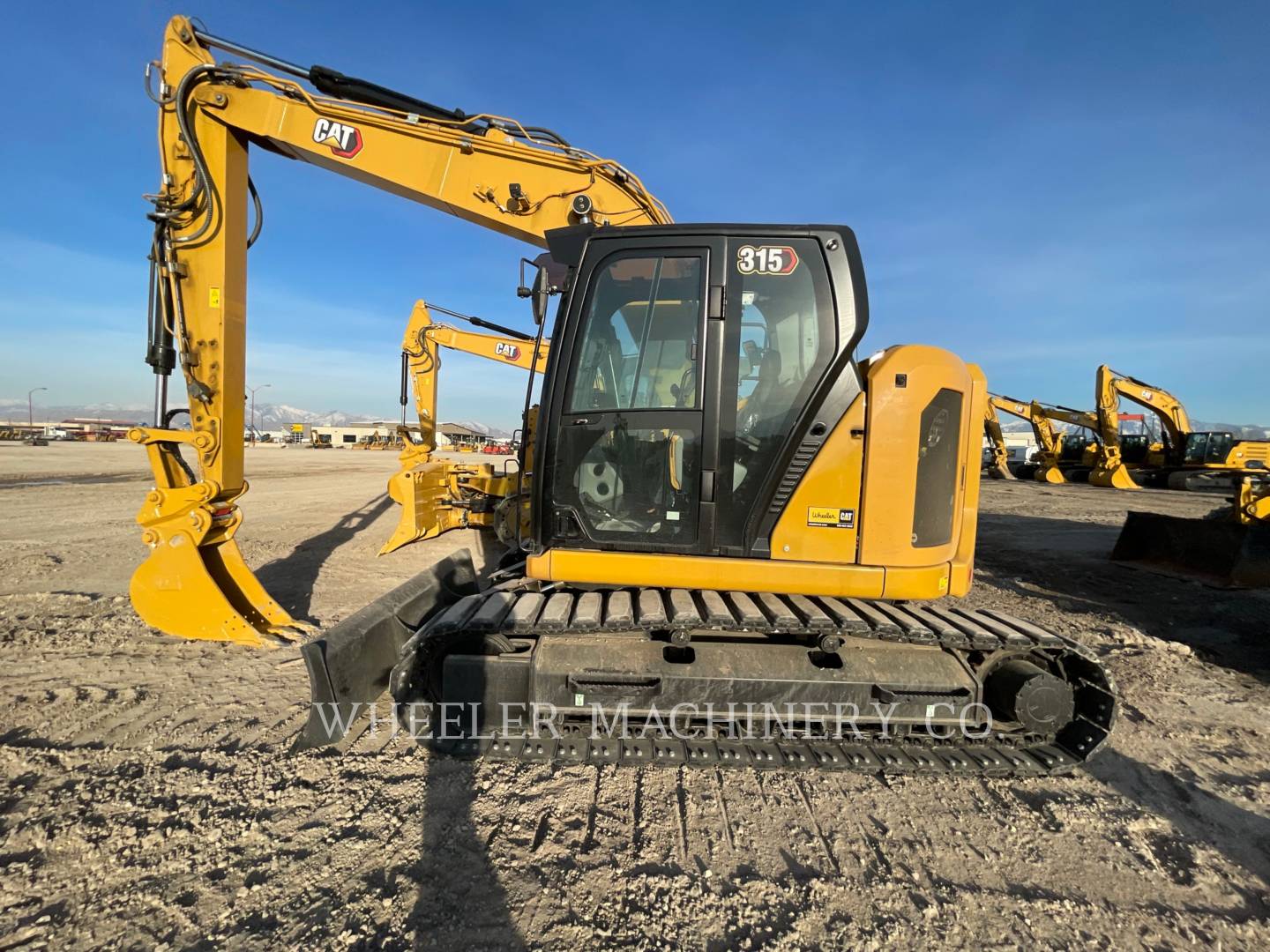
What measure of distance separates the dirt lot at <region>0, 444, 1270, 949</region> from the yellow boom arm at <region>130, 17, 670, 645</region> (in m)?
0.81

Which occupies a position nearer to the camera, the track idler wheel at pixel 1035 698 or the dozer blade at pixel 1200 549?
the track idler wheel at pixel 1035 698

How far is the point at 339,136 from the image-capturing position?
4.04 m

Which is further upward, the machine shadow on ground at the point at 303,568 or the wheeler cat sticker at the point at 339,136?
the wheeler cat sticker at the point at 339,136

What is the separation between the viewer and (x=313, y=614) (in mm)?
5004

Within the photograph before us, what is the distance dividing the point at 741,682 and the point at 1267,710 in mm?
3839

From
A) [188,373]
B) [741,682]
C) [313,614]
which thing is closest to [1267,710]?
[741,682]

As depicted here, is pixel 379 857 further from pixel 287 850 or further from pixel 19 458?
pixel 19 458

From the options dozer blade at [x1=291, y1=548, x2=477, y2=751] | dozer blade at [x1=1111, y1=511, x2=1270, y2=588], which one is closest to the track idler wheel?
dozer blade at [x1=291, y1=548, x2=477, y2=751]

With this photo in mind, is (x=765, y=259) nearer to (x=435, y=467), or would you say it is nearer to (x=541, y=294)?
(x=541, y=294)

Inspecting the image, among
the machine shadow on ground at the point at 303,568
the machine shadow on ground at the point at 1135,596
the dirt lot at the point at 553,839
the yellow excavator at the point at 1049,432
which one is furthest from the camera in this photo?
the yellow excavator at the point at 1049,432

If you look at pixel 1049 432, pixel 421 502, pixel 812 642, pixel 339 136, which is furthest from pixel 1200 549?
pixel 1049 432

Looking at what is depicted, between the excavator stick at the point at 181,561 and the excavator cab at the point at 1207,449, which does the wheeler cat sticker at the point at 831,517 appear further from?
the excavator cab at the point at 1207,449

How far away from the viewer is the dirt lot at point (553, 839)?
194 cm

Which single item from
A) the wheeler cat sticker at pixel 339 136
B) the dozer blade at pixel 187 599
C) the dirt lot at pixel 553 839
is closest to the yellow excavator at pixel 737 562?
the dirt lot at pixel 553 839
